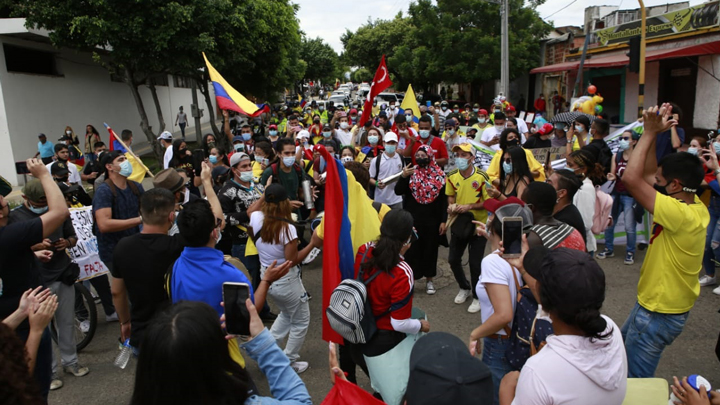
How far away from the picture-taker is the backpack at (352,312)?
2.67 meters

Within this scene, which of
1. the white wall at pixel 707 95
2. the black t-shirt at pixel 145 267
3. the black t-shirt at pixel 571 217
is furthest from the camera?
the white wall at pixel 707 95

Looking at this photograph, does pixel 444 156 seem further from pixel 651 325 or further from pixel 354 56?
pixel 354 56

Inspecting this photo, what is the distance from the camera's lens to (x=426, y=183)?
18.4 feet

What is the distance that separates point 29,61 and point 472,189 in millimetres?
16838

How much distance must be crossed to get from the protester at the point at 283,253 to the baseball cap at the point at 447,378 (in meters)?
2.25

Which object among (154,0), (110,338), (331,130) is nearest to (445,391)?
(110,338)

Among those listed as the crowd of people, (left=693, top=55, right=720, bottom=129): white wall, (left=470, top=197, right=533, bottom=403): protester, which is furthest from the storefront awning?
(left=470, top=197, right=533, bottom=403): protester

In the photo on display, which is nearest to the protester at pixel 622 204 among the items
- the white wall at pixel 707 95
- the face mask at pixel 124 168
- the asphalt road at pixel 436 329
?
the asphalt road at pixel 436 329

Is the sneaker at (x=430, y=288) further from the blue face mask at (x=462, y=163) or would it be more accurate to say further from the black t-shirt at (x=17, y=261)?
the black t-shirt at (x=17, y=261)

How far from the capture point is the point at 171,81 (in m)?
30.0

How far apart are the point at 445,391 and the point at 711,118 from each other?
1717cm

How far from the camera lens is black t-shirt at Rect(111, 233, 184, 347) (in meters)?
3.00

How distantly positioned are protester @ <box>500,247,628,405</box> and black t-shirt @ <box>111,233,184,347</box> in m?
2.20

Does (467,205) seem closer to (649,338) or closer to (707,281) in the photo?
(649,338)
